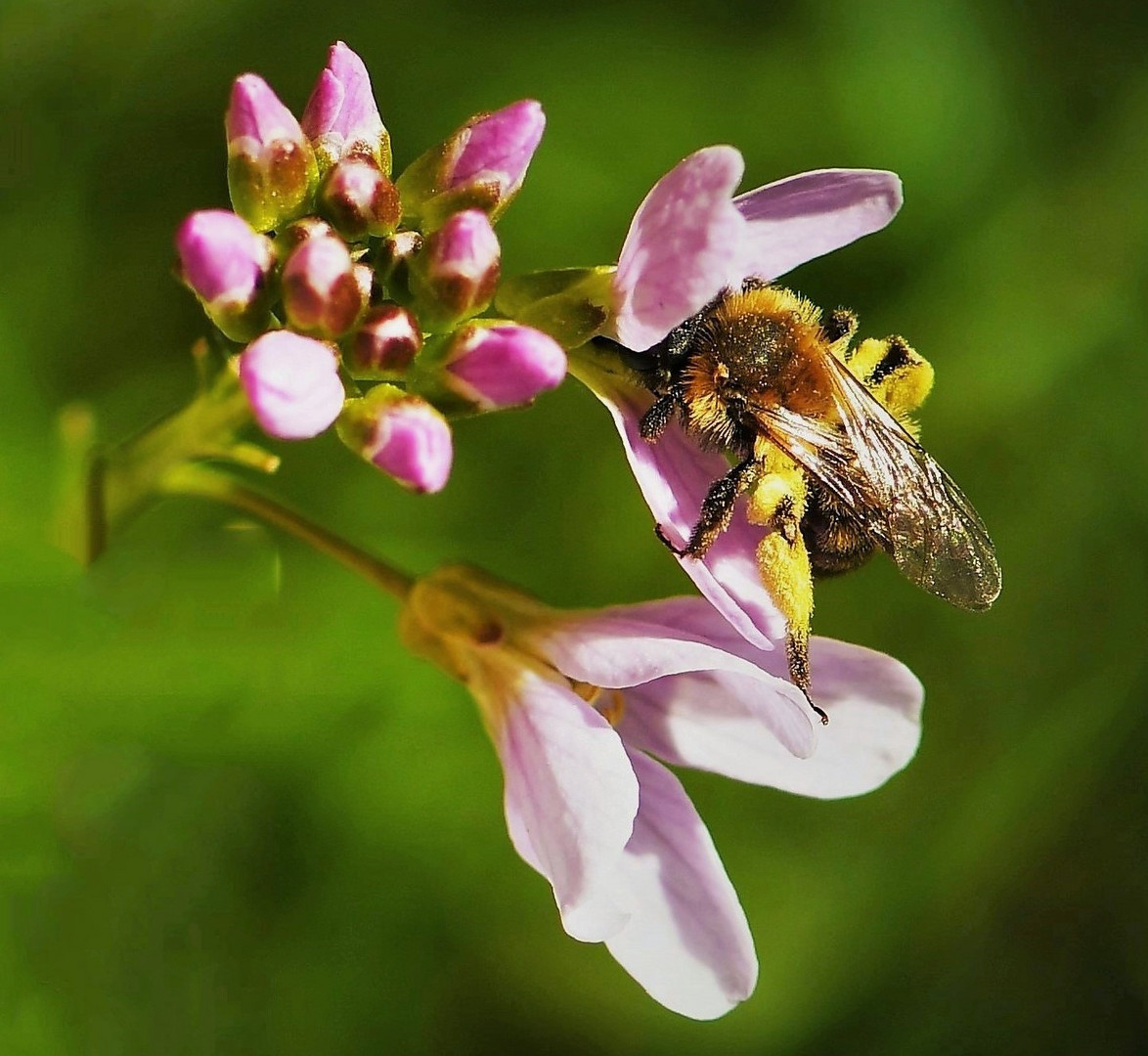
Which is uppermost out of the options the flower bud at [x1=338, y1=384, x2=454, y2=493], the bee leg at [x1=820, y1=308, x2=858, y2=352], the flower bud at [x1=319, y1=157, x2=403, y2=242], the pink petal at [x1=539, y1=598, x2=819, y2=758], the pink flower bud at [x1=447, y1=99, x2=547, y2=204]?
the pink flower bud at [x1=447, y1=99, x2=547, y2=204]

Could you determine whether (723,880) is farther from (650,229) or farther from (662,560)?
(662,560)

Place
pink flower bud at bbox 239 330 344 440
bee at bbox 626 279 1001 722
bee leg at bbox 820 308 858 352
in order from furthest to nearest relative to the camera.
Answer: bee leg at bbox 820 308 858 352
bee at bbox 626 279 1001 722
pink flower bud at bbox 239 330 344 440

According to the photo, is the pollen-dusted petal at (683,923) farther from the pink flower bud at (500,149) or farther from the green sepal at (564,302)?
the pink flower bud at (500,149)

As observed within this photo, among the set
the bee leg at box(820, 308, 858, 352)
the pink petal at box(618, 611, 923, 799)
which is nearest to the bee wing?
the bee leg at box(820, 308, 858, 352)

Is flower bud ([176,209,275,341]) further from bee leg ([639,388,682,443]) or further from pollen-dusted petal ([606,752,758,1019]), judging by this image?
pollen-dusted petal ([606,752,758,1019])

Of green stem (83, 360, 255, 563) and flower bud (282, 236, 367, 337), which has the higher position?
flower bud (282, 236, 367, 337)

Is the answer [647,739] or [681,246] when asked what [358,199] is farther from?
[647,739]

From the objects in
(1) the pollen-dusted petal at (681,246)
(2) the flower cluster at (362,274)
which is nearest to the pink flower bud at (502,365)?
(2) the flower cluster at (362,274)
